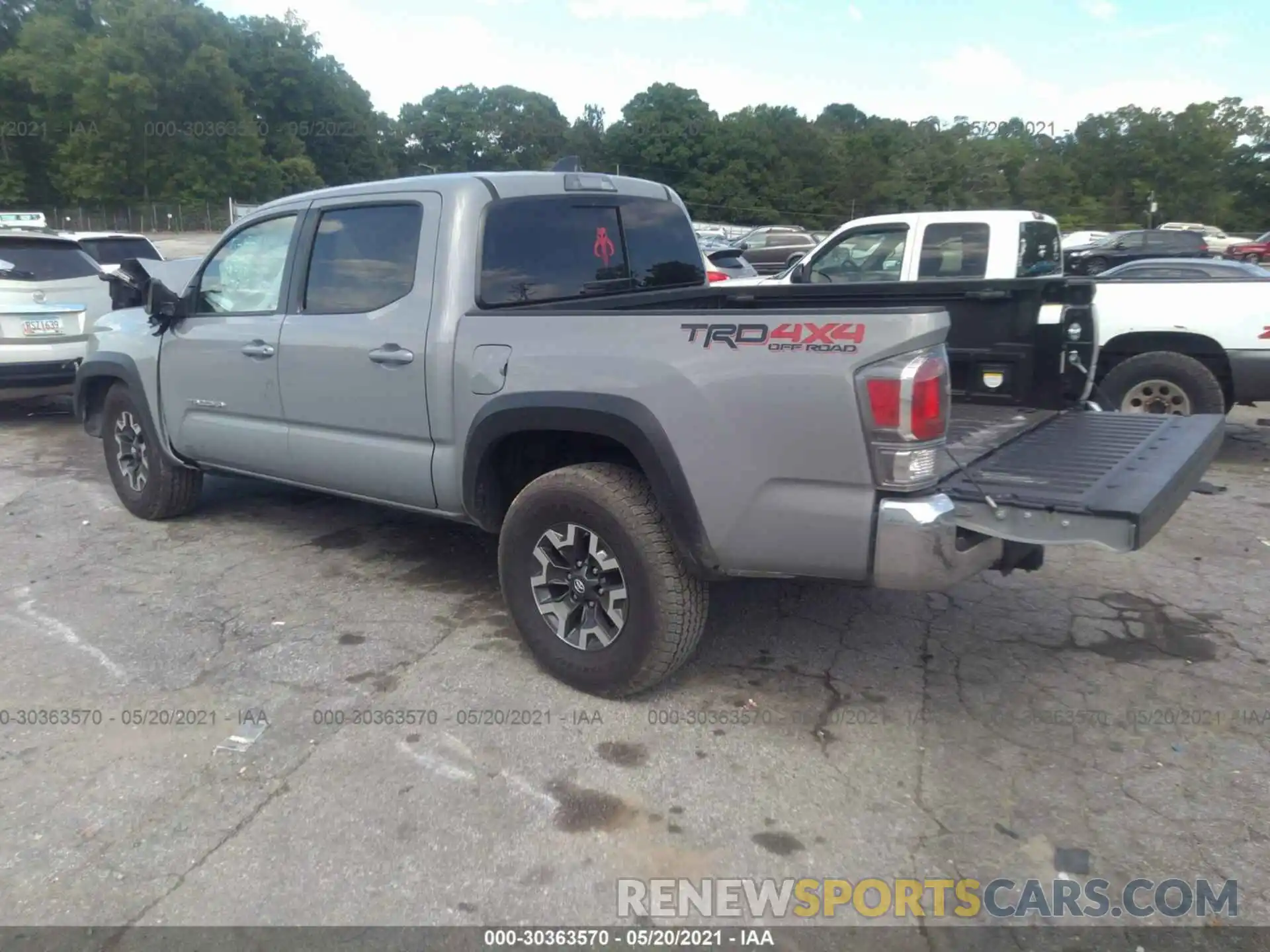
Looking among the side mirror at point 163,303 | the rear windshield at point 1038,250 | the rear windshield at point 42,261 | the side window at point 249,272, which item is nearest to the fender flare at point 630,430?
the side window at point 249,272

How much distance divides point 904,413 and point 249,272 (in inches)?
148

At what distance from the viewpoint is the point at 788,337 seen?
3.12 meters

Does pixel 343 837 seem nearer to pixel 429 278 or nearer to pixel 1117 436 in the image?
pixel 429 278

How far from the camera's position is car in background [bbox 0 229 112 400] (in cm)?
893

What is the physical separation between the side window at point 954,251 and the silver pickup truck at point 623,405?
4341mm

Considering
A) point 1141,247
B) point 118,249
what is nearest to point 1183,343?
point 118,249

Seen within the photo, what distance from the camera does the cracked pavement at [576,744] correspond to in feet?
9.34

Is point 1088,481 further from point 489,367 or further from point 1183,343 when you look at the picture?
point 1183,343

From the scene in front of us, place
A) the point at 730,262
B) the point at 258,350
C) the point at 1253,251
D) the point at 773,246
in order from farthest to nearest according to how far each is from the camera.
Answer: the point at 1253,251
the point at 773,246
the point at 730,262
the point at 258,350

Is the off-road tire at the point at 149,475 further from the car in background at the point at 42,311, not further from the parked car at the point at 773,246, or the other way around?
the parked car at the point at 773,246

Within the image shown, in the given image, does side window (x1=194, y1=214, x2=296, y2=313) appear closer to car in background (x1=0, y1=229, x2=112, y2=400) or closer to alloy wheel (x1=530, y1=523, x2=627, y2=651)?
alloy wheel (x1=530, y1=523, x2=627, y2=651)

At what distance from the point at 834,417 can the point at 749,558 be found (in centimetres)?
60

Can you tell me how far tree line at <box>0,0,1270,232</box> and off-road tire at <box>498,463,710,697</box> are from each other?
139ft

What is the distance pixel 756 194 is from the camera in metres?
60.4
